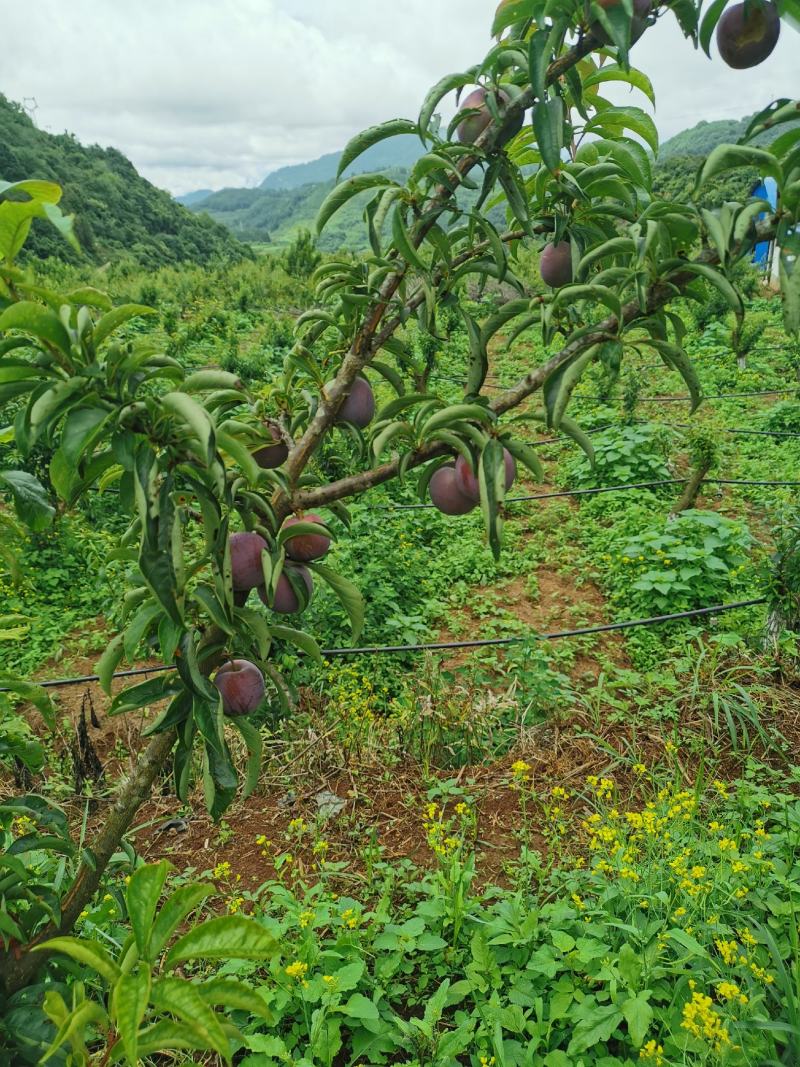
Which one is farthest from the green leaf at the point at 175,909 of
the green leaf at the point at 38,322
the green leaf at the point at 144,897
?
the green leaf at the point at 38,322

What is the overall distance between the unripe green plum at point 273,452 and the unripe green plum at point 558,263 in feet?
1.35

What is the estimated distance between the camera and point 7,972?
0.89 metres

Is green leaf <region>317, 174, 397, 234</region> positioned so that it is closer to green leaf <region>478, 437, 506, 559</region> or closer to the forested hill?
green leaf <region>478, 437, 506, 559</region>

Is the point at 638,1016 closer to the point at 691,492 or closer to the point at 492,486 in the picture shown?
the point at 492,486

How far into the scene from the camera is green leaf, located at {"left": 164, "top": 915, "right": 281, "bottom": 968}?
68cm

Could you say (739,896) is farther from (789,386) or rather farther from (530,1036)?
(789,386)

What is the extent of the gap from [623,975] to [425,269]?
1.41 m

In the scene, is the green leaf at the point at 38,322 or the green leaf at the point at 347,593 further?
the green leaf at the point at 347,593

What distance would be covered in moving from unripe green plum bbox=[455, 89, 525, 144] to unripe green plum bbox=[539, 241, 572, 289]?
0.17 m

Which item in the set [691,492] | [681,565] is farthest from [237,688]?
[691,492]

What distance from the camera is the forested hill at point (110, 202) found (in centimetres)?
2764

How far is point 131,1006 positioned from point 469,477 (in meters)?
0.59

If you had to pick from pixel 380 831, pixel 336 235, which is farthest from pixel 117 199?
pixel 380 831

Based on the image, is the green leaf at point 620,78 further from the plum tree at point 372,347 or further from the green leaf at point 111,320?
the green leaf at point 111,320
